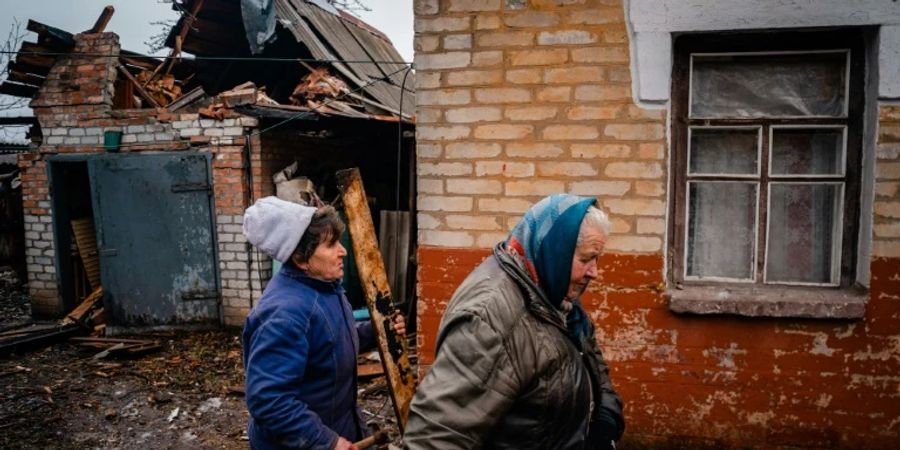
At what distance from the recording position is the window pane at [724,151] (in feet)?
9.89

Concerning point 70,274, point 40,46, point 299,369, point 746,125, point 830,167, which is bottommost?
point 70,274

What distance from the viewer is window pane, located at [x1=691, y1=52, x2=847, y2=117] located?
2891 millimetres

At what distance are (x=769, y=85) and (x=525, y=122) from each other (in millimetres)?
1322

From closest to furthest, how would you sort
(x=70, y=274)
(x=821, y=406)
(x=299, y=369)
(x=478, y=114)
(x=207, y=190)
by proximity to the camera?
(x=299, y=369) → (x=821, y=406) → (x=478, y=114) → (x=207, y=190) → (x=70, y=274)

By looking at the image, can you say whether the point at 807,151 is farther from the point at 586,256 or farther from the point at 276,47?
the point at 276,47

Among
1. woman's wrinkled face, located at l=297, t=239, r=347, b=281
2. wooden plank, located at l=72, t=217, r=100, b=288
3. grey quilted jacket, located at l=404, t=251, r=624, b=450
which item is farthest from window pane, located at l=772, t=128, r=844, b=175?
wooden plank, located at l=72, t=217, r=100, b=288

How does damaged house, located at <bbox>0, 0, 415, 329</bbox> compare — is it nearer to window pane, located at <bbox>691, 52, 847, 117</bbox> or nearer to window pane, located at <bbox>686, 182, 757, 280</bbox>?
window pane, located at <bbox>686, 182, 757, 280</bbox>

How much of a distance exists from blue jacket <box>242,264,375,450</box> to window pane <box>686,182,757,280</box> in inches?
79.7

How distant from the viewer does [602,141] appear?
9.66 ft

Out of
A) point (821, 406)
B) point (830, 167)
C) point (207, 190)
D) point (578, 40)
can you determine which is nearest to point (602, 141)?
point (578, 40)

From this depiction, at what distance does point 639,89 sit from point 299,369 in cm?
219

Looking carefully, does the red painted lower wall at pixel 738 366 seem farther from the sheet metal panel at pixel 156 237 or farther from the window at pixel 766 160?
the sheet metal panel at pixel 156 237

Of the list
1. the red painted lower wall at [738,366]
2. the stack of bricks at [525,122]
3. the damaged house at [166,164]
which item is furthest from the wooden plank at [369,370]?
the stack of bricks at [525,122]

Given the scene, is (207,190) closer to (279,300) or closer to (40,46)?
(40,46)
